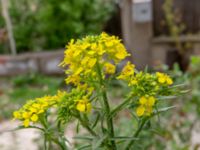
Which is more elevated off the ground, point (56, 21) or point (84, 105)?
point (84, 105)

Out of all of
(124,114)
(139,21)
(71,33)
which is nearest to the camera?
(124,114)

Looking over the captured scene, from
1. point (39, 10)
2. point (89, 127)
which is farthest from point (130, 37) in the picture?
point (89, 127)

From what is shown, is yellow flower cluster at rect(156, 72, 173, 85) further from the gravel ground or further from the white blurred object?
the white blurred object

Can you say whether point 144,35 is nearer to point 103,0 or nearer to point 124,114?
point 103,0

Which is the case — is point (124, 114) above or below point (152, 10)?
below

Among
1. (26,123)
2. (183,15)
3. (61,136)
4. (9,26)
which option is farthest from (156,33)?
(26,123)

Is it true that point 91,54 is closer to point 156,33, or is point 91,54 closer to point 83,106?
point 83,106

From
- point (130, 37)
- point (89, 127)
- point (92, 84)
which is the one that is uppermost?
point (92, 84)

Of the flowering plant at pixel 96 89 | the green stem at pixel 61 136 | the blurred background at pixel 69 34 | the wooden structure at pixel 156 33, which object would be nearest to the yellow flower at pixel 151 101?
the flowering plant at pixel 96 89
